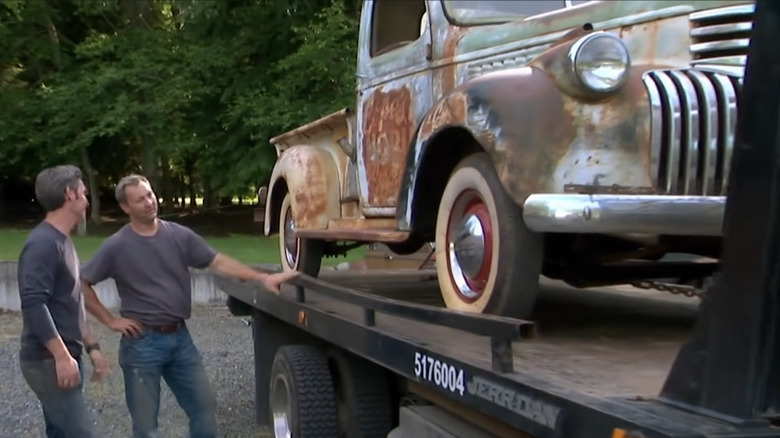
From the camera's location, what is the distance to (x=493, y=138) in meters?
3.48

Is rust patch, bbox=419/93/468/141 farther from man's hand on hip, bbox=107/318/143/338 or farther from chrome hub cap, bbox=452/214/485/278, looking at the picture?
man's hand on hip, bbox=107/318/143/338

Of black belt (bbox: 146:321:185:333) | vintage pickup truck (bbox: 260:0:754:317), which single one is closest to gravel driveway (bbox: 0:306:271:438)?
black belt (bbox: 146:321:185:333)

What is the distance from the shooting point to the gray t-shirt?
Answer: 185 inches

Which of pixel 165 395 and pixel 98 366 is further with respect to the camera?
pixel 165 395

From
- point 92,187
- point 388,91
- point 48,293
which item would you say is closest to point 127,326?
point 48,293

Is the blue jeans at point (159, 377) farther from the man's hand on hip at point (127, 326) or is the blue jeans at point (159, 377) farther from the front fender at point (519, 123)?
the front fender at point (519, 123)

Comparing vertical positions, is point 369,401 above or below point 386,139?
below

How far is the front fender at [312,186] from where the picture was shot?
571 centimetres

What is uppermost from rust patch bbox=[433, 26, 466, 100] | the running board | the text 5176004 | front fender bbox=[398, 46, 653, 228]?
rust patch bbox=[433, 26, 466, 100]

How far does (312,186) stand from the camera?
575 cm

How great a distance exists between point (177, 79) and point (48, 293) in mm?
16116

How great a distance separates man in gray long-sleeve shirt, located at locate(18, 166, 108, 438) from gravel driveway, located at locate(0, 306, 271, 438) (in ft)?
6.69

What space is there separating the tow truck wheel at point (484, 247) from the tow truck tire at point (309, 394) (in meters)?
1.17

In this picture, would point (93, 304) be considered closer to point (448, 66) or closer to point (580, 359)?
Result: point (448, 66)
